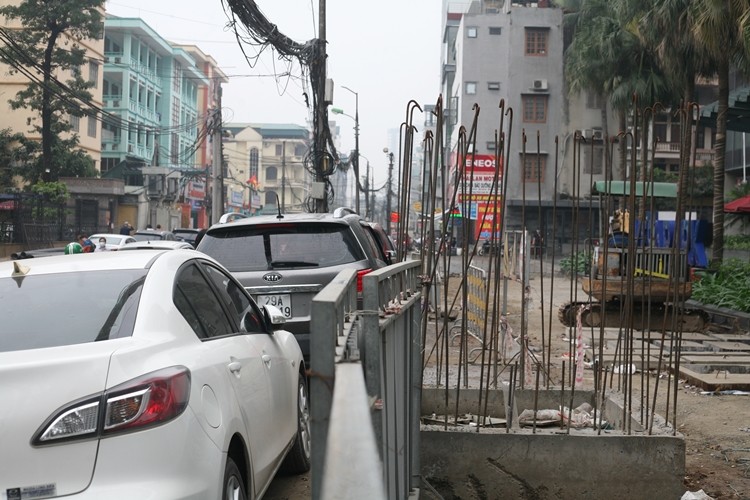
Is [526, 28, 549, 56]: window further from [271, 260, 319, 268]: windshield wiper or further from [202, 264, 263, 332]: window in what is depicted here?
[202, 264, 263, 332]: window

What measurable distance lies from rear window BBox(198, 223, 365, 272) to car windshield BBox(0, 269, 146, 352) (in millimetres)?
3588

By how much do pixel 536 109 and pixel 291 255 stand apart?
43.2 meters

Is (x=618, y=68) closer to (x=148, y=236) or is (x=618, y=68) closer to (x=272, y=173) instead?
(x=148, y=236)

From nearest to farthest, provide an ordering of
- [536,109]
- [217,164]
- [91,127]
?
[217,164] → [536,109] → [91,127]

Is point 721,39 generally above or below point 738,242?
above

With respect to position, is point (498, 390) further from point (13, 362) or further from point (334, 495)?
point (334, 495)

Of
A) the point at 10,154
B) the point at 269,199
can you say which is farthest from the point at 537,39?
the point at 269,199

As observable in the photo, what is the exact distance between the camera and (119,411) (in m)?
3.03

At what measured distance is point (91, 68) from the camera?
174ft

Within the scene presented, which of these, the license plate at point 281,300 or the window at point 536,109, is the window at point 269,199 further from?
the license plate at point 281,300

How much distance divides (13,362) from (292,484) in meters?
2.67

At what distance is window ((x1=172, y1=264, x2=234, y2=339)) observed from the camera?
394 cm

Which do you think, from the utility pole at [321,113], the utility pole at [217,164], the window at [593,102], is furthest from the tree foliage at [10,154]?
the window at [593,102]

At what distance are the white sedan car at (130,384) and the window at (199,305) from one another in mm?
10
